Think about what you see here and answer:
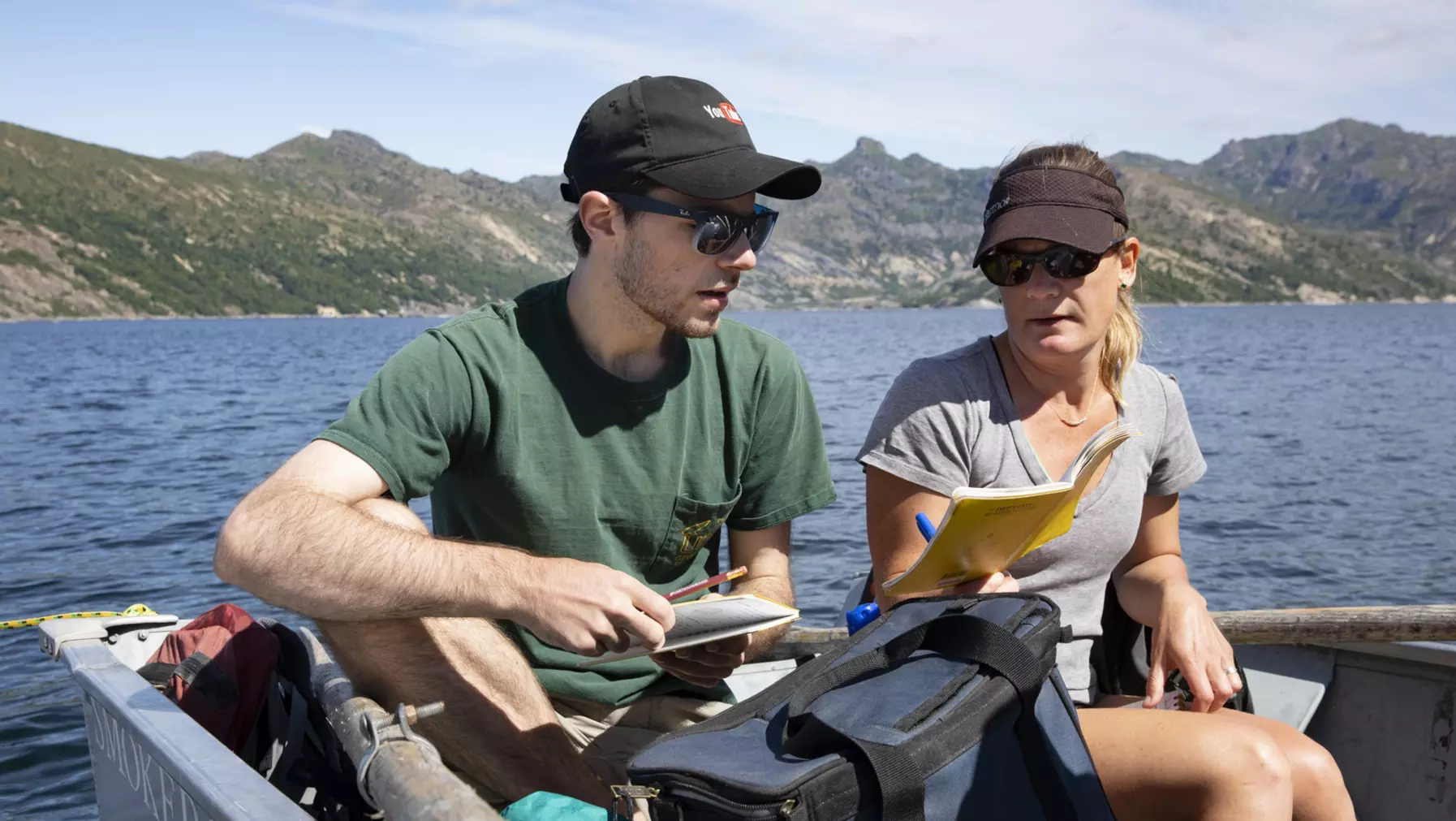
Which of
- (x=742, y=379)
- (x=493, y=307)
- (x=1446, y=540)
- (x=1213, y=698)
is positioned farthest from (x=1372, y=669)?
(x=1446, y=540)

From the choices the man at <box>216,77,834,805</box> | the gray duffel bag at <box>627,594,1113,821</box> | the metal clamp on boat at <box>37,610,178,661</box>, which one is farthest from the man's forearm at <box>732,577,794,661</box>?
the metal clamp on boat at <box>37,610,178,661</box>

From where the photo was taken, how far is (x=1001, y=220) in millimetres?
3105

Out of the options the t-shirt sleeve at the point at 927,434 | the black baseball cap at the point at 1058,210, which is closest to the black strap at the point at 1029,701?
the t-shirt sleeve at the point at 927,434

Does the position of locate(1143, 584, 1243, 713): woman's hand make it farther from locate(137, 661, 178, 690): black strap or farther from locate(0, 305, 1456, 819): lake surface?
locate(137, 661, 178, 690): black strap

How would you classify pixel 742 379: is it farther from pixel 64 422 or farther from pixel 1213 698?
pixel 64 422

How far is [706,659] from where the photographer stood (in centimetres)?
310

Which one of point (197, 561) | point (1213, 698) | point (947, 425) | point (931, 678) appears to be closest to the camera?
point (931, 678)

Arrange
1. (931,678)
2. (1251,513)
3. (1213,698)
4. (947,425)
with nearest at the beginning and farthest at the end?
(931,678) → (1213,698) → (947,425) → (1251,513)

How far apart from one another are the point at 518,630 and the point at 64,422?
35.3 metres

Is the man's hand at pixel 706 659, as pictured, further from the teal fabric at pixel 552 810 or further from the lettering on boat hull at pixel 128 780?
the lettering on boat hull at pixel 128 780

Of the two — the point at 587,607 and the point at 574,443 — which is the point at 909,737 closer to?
the point at 587,607

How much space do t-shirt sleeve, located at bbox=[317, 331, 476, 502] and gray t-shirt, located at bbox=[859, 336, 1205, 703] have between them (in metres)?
1.08

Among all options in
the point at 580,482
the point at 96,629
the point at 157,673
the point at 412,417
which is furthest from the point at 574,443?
the point at 96,629

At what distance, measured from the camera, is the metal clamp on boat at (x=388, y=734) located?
2443 millimetres
